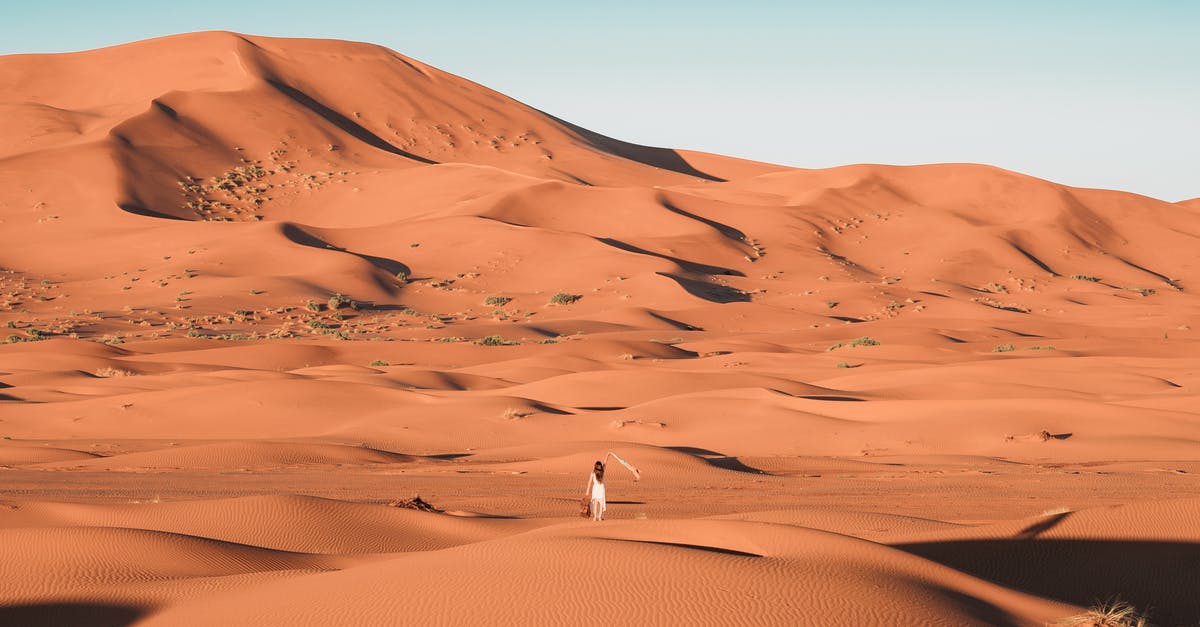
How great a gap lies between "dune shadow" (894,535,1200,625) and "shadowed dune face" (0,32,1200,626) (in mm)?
43

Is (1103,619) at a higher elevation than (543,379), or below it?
higher

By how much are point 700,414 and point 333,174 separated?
66.3m

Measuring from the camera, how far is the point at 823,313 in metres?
55.2

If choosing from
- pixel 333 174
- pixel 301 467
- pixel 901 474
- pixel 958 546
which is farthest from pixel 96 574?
pixel 333 174

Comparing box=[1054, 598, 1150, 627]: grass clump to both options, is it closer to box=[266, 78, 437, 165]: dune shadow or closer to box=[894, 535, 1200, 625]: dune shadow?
box=[894, 535, 1200, 625]: dune shadow

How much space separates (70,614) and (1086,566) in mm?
7528

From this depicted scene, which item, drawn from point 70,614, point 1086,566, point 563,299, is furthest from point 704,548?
point 563,299

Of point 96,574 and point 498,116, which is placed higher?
point 498,116

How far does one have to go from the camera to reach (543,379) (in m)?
29.5

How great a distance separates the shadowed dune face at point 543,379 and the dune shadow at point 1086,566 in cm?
4

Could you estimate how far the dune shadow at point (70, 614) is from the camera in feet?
26.1

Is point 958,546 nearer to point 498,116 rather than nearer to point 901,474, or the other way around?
point 901,474

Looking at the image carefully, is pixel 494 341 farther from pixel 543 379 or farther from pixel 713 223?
pixel 713 223

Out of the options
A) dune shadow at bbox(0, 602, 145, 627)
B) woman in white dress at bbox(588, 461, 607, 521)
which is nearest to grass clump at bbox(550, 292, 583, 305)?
woman in white dress at bbox(588, 461, 607, 521)
